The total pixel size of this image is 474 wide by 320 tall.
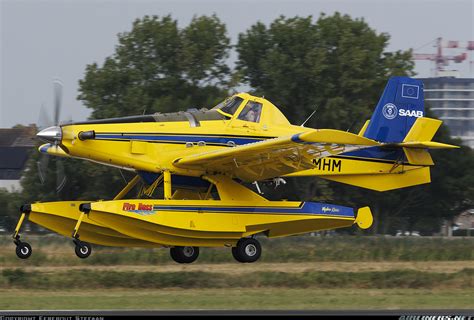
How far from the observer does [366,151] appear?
869 inches

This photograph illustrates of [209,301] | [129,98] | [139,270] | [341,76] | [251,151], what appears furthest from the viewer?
[341,76]

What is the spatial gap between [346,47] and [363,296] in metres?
32.1

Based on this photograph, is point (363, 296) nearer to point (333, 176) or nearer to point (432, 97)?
point (333, 176)

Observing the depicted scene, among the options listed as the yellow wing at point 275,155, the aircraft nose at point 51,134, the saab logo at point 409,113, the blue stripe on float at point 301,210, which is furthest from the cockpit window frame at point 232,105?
the saab logo at point 409,113

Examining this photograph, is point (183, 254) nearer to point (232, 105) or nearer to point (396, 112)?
point (232, 105)

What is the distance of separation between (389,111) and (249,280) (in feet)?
17.6

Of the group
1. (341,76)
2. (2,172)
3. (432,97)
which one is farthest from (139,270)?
(432,97)

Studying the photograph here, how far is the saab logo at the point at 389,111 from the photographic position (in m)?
22.5

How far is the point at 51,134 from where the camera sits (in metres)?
19.5

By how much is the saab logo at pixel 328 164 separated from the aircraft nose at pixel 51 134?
6.07 m

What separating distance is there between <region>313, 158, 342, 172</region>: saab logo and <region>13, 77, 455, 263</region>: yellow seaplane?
2 centimetres

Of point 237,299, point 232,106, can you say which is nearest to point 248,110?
point 232,106

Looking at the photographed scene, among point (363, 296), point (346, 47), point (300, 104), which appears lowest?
point (363, 296)

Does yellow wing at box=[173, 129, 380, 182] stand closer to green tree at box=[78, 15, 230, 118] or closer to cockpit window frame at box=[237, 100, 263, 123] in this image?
cockpit window frame at box=[237, 100, 263, 123]
